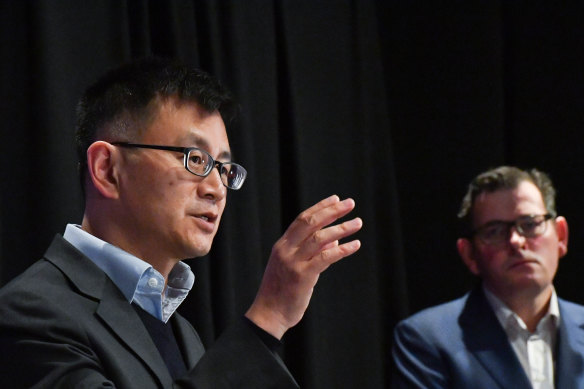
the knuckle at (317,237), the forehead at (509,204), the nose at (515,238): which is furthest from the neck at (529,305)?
the knuckle at (317,237)

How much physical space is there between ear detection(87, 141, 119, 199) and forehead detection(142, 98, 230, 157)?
70mm

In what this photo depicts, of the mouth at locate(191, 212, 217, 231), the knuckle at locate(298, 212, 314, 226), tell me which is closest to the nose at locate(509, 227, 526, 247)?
the mouth at locate(191, 212, 217, 231)

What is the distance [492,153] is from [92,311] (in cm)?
228

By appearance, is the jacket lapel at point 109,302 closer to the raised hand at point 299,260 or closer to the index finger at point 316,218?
the raised hand at point 299,260

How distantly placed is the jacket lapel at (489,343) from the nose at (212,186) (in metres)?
1.32

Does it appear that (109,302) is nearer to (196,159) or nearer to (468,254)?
(196,159)

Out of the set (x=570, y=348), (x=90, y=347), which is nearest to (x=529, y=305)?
(x=570, y=348)

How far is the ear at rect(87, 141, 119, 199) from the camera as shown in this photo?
5.02 feet

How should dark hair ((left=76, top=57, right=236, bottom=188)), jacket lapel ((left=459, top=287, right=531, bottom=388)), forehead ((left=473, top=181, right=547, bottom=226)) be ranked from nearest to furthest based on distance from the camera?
dark hair ((left=76, top=57, right=236, bottom=188)) < jacket lapel ((left=459, top=287, right=531, bottom=388)) < forehead ((left=473, top=181, right=547, bottom=226))

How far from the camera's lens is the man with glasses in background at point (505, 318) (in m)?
2.53

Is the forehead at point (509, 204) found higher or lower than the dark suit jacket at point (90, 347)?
higher

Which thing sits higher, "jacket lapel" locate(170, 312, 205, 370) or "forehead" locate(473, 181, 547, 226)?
"forehead" locate(473, 181, 547, 226)

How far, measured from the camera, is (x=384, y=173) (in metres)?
3.17

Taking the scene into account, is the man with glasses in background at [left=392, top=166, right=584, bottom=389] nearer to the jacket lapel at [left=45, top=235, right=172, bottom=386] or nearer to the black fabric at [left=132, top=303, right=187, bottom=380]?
the black fabric at [left=132, top=303, right=187, bottom=380]
